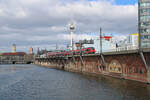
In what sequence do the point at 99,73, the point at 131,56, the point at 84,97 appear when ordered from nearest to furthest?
the point at 84,97, the point at 131,56, the point at 99,73

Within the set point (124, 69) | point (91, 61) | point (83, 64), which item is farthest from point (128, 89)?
point (83, 64)

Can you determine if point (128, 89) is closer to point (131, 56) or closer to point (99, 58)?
point (131, 56)

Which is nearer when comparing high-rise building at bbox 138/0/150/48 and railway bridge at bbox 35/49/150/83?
railway bridge at bbox 35/49/150/83

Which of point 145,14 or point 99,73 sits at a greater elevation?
point 145,14

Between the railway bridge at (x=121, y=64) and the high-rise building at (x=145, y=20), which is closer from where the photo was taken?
the railway bridge at (x=121, y=64)

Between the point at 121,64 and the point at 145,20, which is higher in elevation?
the point at 145,20

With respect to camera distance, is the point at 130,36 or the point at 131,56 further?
the point at 130,36

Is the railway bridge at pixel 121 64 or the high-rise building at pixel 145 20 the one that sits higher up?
the high-rise building at pixel 145 20

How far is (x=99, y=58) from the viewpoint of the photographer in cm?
6247

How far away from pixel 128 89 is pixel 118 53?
1557 cm

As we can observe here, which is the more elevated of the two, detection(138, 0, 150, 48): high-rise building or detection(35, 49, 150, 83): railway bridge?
detection(138, 0, 150, 48): high-rise building

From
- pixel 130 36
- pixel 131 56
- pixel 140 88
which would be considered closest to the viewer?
pixel 140 88

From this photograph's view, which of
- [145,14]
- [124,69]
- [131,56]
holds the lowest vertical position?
[124,69]

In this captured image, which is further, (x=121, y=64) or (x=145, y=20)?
(x=121, y=64)
